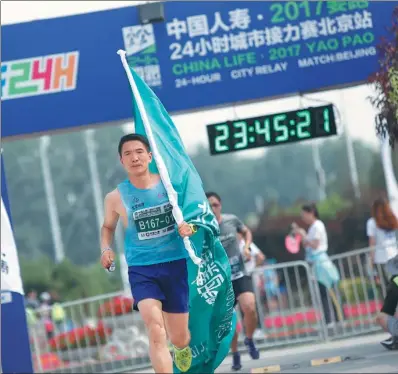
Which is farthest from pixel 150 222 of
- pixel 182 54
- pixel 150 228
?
pixel 182 54

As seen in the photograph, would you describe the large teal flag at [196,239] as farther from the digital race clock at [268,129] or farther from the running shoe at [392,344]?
the digital race clock at [268,129]

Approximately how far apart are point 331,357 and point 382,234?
4.10 meters

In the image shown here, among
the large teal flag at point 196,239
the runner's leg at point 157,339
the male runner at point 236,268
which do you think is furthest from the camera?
the male runner at point 236,268

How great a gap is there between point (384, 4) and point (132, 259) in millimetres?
7802

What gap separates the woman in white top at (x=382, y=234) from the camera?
21.3m

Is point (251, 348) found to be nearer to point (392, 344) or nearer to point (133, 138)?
point (392, 344)

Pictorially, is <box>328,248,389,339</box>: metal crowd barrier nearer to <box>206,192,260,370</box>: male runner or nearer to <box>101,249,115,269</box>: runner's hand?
<box>206,192,260,370</box>: male runner

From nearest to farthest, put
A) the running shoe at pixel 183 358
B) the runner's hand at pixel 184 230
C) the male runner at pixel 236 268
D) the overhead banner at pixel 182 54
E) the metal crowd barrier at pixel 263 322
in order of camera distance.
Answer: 1. the runner's hand at pixel 184 230
2. the running shoe at pixel 183 358
3. the male runner at pixel 236 268
4. the overhead banner at pixel 182 54
5. the metal crowd barrier at pixel 263 322

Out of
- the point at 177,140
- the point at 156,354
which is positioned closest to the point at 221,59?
the point at 177,140

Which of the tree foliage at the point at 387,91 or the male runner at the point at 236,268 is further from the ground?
the tree foliage at the point at 387,91

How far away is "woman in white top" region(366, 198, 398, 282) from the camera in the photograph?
21266mm

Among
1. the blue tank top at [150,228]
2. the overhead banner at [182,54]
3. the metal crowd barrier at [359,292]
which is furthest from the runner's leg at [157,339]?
the metal crowd barrier at [359,292]

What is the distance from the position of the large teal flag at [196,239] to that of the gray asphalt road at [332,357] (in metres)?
1.94

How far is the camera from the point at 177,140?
45.7 feet
